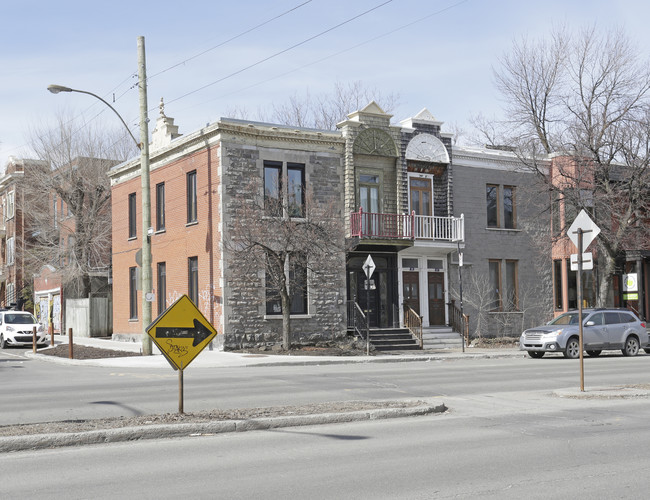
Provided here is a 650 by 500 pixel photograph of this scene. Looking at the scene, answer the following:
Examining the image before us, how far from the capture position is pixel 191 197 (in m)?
29.4

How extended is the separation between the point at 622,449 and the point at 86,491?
5.75 metres

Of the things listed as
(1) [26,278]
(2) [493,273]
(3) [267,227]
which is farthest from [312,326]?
(1) [26,278]

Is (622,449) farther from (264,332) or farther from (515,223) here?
(515,223)

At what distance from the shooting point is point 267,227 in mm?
25141

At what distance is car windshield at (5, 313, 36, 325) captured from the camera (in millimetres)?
33719

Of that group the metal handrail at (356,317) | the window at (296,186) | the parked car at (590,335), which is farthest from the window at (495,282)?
the window at (296,186)

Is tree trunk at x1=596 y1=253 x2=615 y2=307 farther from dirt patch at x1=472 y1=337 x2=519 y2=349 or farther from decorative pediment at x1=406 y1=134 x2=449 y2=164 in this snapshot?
decorative pediment at x1=406 y1=134 x2=449 y2=164

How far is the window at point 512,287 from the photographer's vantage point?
33594 millimetres

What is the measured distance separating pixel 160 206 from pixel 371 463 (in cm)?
2556

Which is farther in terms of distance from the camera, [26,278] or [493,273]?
[26,278]

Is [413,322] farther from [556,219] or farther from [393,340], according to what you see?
[556,219]

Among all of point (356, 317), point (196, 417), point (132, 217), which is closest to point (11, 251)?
point (132, 217)

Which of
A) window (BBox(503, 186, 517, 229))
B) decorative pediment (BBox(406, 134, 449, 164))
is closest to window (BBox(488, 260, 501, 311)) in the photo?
window (BBox(503, 186, 517, 229))

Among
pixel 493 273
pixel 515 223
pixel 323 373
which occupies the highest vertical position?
pixel 515 223
